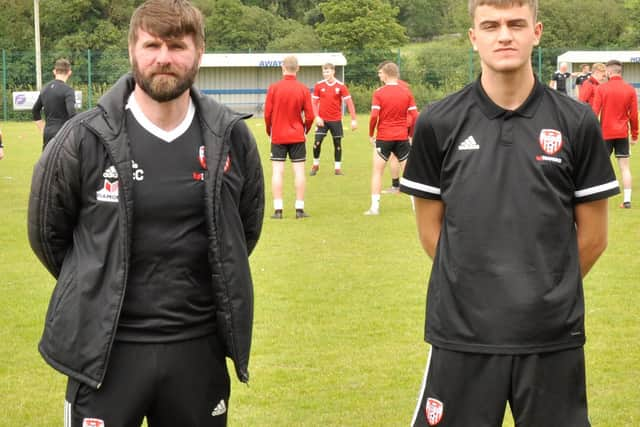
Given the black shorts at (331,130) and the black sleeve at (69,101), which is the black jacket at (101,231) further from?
the black shorts at (331,130)

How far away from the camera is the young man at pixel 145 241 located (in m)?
3.95

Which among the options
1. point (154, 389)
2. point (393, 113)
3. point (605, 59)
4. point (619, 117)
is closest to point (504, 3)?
point (154, 389)

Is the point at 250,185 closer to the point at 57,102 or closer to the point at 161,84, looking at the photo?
the point at 161,84

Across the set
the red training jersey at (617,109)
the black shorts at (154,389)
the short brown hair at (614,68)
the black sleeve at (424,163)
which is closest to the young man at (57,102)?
the red training jersey at (617,109)

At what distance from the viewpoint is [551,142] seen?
391 cm

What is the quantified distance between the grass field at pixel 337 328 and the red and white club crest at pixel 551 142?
3059 mm

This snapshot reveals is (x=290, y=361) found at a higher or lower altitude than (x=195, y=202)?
lower

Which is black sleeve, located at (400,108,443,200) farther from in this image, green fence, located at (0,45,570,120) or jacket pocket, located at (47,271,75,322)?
green fence, located at (0,45,570,120)

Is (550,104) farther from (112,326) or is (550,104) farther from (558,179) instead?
(112,326)

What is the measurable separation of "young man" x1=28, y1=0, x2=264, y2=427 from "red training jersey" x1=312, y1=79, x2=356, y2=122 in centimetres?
1891

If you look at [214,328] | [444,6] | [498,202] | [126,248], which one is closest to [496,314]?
[498,202]

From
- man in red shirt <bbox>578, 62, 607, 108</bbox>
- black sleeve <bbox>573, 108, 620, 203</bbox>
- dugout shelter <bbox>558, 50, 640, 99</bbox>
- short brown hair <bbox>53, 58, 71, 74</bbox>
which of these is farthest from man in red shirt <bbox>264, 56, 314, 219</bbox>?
dugout shelter <bbox>558, 50, 640, 99</bbox>

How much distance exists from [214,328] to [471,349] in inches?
37.7

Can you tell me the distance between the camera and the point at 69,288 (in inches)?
158
